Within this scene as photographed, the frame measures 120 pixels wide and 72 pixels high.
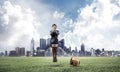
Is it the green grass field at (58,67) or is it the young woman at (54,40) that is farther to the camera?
the young woman at (54,40)

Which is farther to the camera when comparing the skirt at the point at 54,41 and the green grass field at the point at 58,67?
the skirt at the point at 54,41

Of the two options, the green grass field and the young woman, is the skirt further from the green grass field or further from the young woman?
the green grass field

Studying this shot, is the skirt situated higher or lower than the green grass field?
higher

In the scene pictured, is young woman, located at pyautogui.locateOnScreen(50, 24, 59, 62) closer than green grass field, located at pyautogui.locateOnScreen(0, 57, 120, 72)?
No

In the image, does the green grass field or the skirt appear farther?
the skirt

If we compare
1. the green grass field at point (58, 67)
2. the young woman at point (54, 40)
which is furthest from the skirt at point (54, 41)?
the green grass field at point (58, 67)

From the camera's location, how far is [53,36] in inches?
786

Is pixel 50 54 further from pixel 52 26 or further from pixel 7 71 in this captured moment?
pixel 7 71

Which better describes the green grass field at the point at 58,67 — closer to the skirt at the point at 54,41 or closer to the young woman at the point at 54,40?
the young woman at the point at 54,40

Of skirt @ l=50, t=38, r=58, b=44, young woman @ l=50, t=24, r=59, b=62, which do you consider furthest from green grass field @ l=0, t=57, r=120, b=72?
skirt @ l=50, t=38, r=58, b=44

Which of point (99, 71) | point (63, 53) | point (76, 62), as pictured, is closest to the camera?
point (99, 71)

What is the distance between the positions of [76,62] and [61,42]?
A: 10.2ft

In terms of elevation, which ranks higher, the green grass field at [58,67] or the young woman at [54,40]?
the young woman at [54,40]

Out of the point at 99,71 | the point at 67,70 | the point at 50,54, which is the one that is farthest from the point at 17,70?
the point at 50,54
